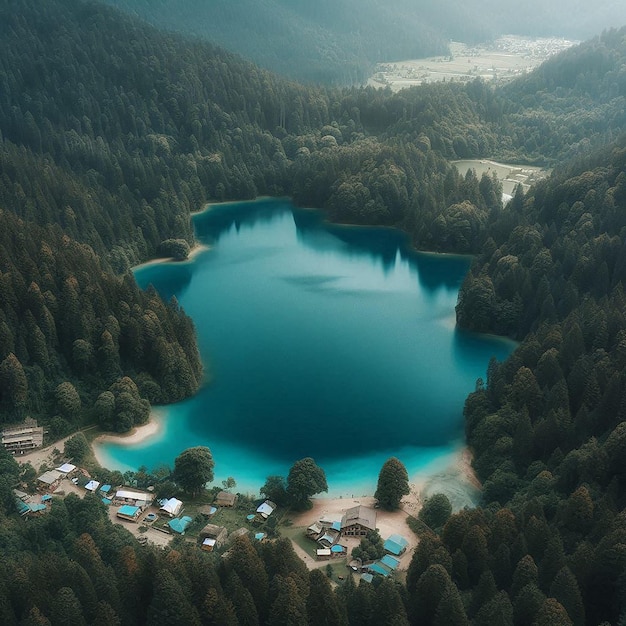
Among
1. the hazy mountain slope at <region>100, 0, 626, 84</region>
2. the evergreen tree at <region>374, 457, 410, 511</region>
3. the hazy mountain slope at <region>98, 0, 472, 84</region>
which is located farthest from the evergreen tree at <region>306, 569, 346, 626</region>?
the hazy mountain slope at <region>98, 0, 472, 84</region>

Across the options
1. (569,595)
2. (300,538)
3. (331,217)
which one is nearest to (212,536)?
(300,538)

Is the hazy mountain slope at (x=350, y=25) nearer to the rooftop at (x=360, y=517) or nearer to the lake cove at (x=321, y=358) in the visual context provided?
the lake cove at (x=321, y=358)

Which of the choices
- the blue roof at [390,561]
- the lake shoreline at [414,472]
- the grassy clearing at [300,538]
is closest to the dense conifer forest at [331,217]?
the lake shoreline at [414,472]

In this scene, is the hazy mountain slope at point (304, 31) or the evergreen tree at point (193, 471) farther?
the hazy mountain slope at point (304, 31)

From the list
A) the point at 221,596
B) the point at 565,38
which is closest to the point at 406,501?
the point at 221,596

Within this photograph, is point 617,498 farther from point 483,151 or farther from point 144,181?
point 483,151

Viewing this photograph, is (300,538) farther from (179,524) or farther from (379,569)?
(179,524)
